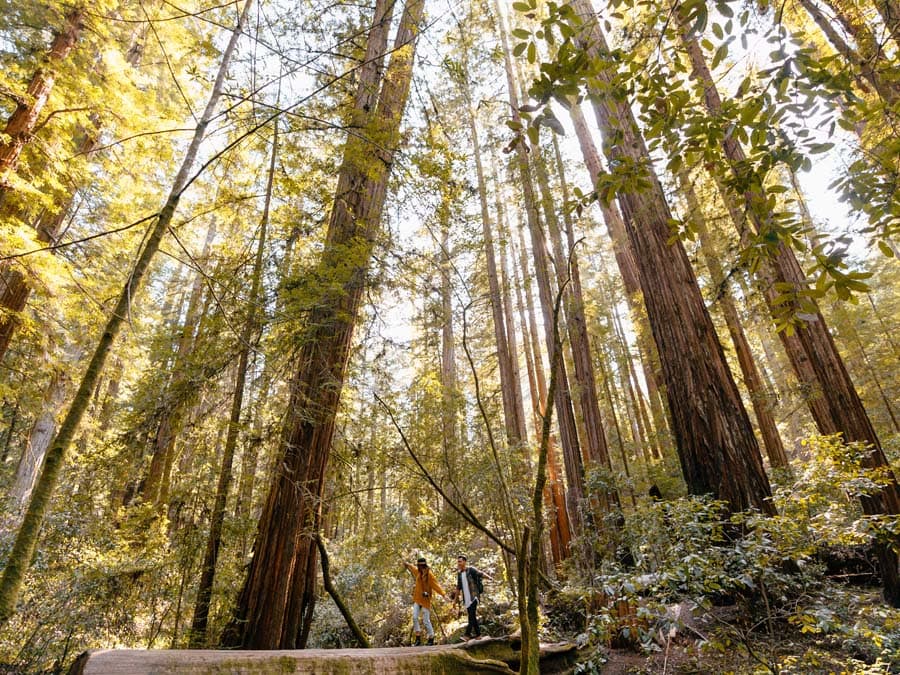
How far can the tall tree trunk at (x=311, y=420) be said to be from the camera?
3777mm

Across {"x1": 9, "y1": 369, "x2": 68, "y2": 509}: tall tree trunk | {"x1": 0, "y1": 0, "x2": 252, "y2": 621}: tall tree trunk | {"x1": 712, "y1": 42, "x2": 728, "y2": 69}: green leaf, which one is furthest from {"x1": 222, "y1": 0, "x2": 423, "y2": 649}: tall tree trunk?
{"x1": 9, "y1": 369, "x2": 68, "y2": 509}: tall tree trunk

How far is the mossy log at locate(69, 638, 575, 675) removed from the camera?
1833 mm

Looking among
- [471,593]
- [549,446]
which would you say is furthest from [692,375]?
[549,446]

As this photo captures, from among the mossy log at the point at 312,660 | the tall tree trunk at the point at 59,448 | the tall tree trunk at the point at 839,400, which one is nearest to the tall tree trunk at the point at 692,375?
the tall tree trunk at the point at 839,400

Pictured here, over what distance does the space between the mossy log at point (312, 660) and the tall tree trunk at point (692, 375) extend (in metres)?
2.25

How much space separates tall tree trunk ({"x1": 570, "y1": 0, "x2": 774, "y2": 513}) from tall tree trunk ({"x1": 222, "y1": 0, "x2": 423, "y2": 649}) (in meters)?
2.07

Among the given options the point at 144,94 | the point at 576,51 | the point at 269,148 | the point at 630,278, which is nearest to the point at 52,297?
the point at 144,94

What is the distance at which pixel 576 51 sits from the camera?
1688mm

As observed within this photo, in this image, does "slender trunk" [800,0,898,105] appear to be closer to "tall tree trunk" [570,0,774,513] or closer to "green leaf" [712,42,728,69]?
"green leaf" [712,42,728,69]

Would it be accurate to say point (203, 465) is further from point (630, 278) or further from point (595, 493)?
point (630, 278)

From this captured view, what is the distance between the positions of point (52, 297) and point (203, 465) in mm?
Answer: 3663

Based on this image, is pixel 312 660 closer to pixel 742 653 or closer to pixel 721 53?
pixel 742 653

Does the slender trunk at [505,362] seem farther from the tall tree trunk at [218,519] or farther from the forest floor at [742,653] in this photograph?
the tall tree trunk at [218,519]

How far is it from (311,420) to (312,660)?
1943 mm
